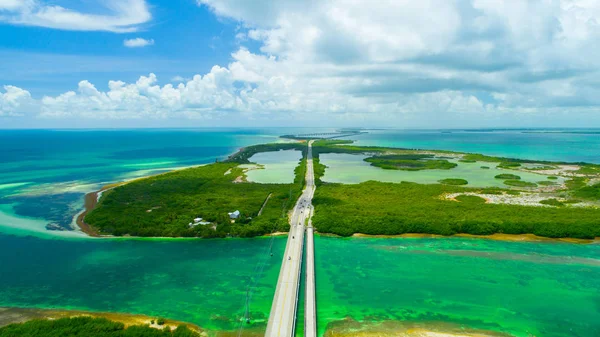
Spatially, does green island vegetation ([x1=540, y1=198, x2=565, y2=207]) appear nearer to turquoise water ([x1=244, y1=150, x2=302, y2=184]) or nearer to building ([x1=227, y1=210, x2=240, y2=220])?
turquoise water ([x1=244, y1=150, x2=302, y2=184])

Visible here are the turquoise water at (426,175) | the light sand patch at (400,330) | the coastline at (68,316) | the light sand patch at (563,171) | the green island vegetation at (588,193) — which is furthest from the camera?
the light sand patch at (563,171)

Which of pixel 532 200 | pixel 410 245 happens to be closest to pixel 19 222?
pixel 410 245

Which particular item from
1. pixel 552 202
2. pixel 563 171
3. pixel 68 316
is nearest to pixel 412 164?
pixel 563 171

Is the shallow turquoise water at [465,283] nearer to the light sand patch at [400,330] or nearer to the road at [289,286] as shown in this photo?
the light sand patch at [400,330]

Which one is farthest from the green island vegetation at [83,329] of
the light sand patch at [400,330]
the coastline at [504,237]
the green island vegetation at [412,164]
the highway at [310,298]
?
the green island vegetation at [412,164]

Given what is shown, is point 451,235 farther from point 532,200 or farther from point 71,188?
point 71,188
